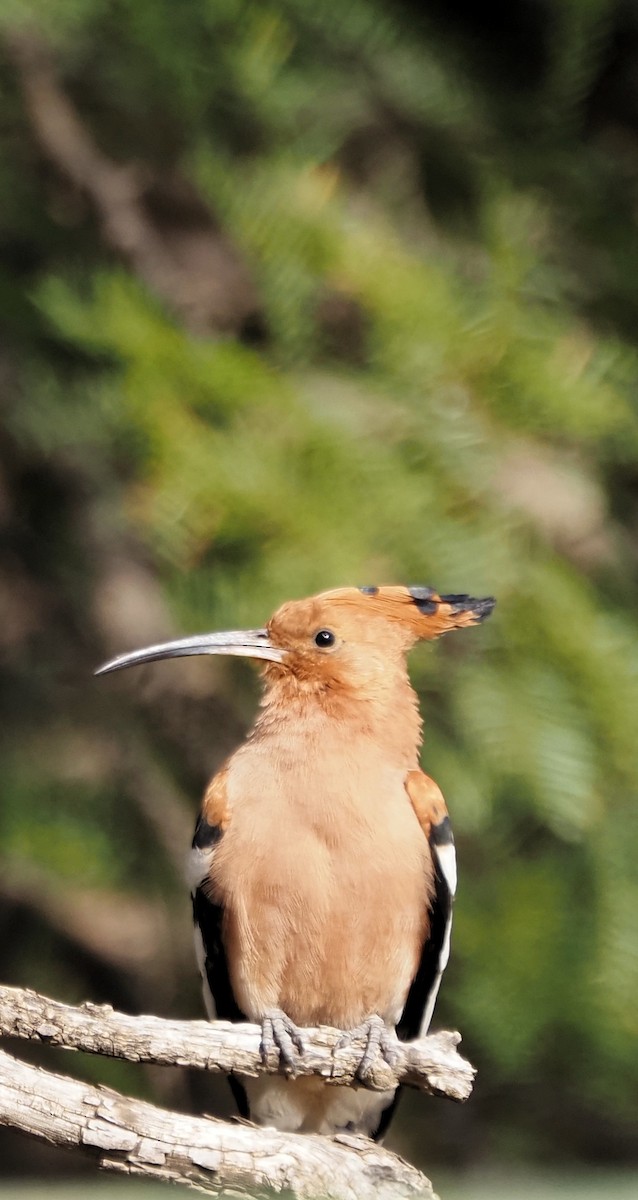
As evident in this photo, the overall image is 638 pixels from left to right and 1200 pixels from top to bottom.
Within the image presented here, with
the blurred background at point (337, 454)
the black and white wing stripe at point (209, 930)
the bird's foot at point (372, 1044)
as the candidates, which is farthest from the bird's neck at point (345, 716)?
the blurred background at point (337, 454)

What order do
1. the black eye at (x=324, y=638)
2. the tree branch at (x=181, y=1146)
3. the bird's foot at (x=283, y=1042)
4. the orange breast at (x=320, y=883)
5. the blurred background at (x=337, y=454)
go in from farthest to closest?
1. the blurred background at (x=337, y=454)
2. the black eye at (x=324, y=638)
3. the orange breast at (x=320, y=883)
4. the bird's foot at (x=283, y=1042)
5. the tree branch at (x=181, y=1146)

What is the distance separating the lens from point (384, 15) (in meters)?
2.15

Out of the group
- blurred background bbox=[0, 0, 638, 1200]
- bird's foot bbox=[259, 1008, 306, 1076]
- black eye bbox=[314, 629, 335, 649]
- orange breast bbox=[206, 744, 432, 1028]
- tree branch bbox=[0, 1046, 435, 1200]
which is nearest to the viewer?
tree branch bbox=[0, 1046, 435, 1200]

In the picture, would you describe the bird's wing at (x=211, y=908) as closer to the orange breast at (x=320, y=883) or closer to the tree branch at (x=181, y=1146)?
the orange breast at (x=320, y=883)

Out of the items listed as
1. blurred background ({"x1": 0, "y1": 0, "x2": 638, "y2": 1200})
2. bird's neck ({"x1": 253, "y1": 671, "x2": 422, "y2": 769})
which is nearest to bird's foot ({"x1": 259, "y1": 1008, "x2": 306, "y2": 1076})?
bird's neck ({"x1": 253, "y1": 671, "x2": 422, "y2": 769})

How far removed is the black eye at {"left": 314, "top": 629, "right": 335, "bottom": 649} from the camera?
4.62 feet

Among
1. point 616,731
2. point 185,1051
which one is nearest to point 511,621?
point 616,731

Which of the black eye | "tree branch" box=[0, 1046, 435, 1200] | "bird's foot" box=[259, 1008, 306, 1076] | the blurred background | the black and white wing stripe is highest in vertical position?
the blurred background

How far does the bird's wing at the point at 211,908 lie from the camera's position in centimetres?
137

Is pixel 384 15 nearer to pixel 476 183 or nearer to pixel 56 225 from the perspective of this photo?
pixel 476 183

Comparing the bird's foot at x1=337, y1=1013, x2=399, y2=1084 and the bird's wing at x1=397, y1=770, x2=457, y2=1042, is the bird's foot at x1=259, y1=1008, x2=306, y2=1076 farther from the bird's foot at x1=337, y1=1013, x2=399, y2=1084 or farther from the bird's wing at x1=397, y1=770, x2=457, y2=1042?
the bird's wing at x1=397, y1=770, x2=457, y2=1042

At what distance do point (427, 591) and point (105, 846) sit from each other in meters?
1.01

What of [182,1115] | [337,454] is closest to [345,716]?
[182,1115]

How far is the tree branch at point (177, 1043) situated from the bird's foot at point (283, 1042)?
1 cm
